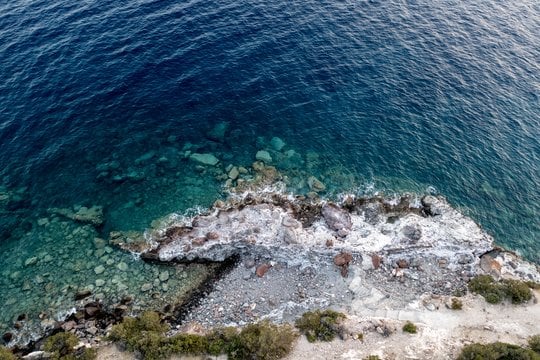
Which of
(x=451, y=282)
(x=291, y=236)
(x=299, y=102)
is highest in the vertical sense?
(x=299, y=102)

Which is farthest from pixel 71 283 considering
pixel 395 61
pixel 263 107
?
pixel 395 61

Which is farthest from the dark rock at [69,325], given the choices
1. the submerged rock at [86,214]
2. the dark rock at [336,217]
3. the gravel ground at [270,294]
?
the dark rock at [336,217]

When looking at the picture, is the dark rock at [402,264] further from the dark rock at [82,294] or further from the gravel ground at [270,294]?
the dark rock at [82,294]

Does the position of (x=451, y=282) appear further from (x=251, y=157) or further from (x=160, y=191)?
(x=160, y=191)

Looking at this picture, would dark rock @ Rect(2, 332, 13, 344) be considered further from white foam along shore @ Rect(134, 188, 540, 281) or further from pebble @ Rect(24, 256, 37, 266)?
white foam along shore @ Rect(134, 188, 540, 281)

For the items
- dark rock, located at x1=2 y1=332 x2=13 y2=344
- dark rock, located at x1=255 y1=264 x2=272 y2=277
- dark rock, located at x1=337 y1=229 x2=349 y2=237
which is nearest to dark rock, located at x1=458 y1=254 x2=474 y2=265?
dark rock, located at x1=337 y1=229 x2=349 y2=237

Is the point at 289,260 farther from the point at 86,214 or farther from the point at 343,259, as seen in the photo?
the point at 86,214
